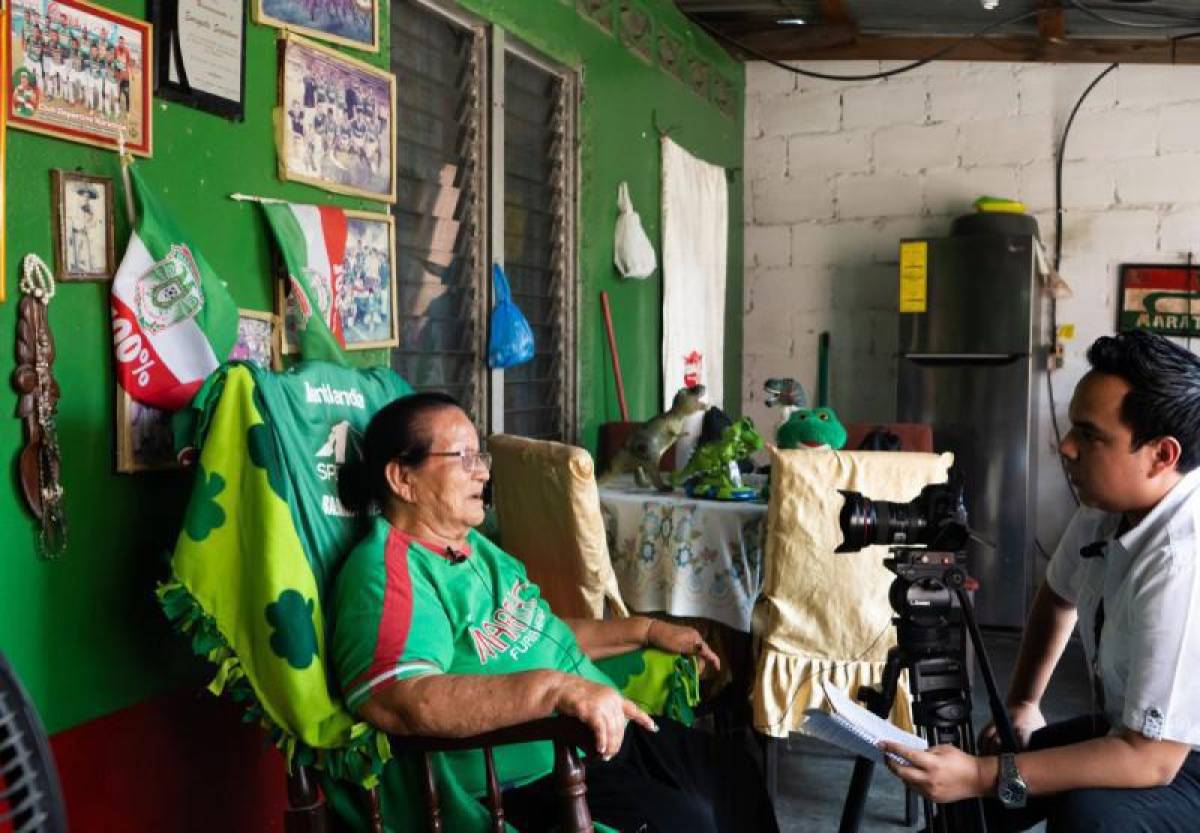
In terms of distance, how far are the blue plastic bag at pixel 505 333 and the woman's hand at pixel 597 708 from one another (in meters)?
2.12

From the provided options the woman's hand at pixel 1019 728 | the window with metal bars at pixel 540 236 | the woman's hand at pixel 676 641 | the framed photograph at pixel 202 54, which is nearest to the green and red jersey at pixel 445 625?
the woman's hand at pixel 676 641

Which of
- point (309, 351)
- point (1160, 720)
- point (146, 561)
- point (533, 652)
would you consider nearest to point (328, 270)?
point (309, 351)

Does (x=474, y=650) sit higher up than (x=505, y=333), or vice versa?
(x=505, y=333)

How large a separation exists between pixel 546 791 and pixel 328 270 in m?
1.32

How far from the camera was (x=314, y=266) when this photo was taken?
2.67 meters

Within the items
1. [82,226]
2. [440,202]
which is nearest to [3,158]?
[82,226]

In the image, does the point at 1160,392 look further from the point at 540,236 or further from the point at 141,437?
the point at 540,236

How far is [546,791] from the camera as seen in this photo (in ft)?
6.37

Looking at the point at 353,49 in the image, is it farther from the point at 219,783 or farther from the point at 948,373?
the point at 948,373

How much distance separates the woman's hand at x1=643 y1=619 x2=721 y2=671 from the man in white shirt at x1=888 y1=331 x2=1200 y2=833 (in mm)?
621

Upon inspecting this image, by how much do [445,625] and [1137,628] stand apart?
3.29 feet

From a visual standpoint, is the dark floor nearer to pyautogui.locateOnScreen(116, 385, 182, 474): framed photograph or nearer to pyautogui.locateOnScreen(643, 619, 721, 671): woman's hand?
pyautogui.locateOnScreen(643, 619, 721, 671): woman's hand

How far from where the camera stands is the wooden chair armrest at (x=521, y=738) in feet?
5.36

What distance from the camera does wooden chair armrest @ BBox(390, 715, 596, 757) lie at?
1635 mm
